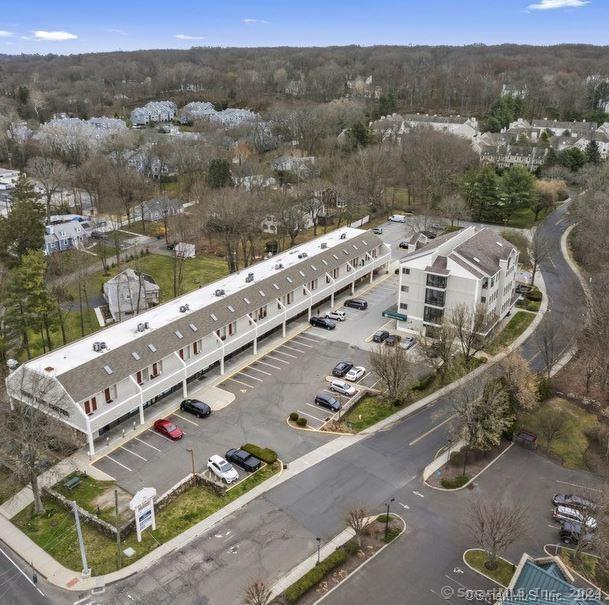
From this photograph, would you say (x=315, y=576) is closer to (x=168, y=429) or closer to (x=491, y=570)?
(x=491, y=570)

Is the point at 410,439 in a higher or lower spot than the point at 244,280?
lower

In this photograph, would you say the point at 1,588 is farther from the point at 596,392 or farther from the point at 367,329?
the point at 596,392

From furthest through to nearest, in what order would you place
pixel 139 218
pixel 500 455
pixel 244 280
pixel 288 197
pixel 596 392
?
pixel 139 218 < pixel 288 197 < pixel 244 280 < pixel 596 392 < pixel 500 455

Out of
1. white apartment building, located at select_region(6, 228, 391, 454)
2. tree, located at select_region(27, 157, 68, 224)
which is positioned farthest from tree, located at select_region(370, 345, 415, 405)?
tree, located at select_region(27, 157, 68, 224)

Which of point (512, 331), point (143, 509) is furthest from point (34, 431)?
point (512, 331)

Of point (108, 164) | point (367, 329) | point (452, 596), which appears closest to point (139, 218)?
point (108, 164)

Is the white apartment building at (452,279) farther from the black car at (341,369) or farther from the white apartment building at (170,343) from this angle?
the black car at (341,369)

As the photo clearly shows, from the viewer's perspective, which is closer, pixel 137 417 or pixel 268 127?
pixel 137 417
